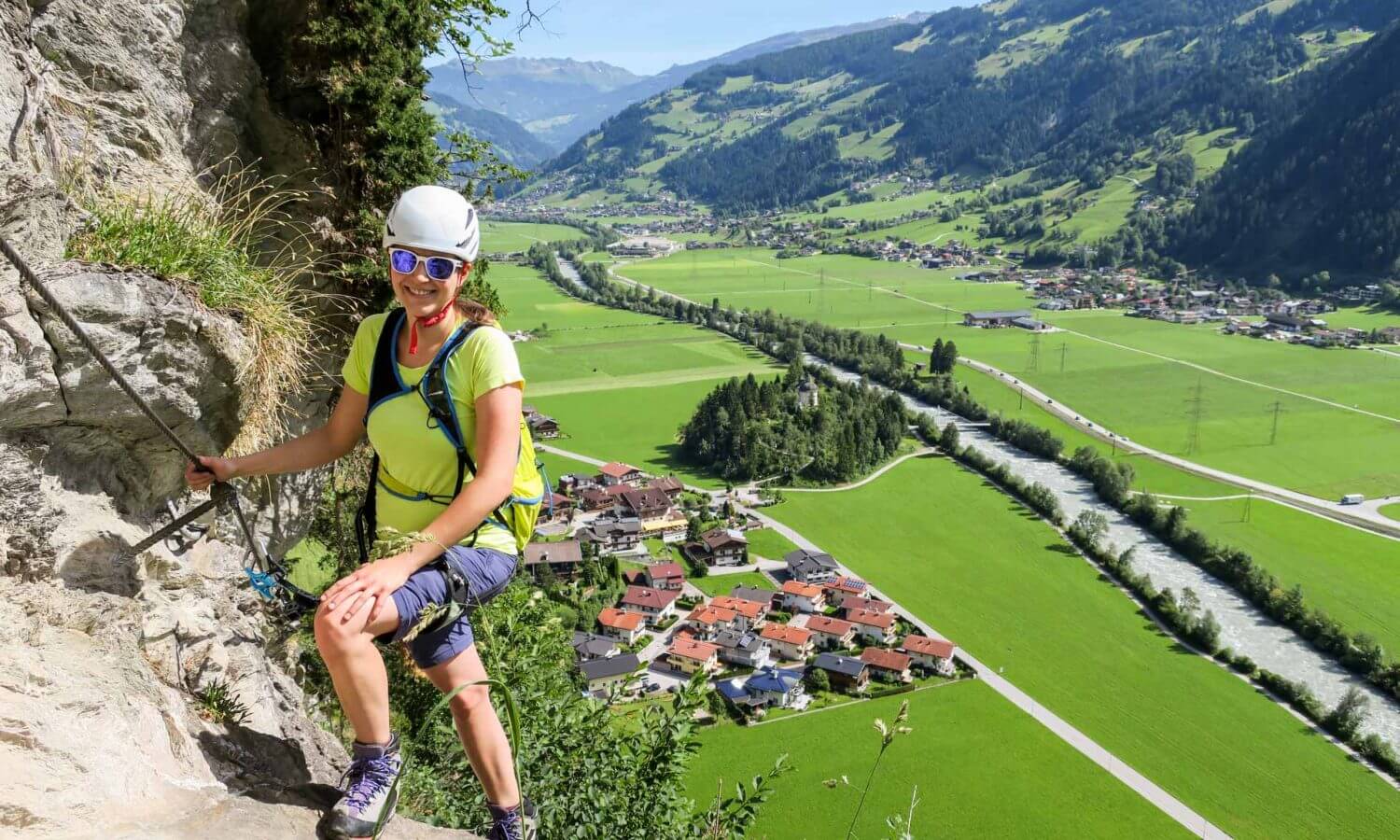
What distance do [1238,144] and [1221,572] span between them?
189 meters

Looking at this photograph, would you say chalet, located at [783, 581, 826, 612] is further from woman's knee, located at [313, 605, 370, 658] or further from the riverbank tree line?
woman's knee, located at [313, 605, 370, 658]

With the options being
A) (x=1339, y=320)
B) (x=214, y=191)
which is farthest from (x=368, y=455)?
(x=1339, y=320)

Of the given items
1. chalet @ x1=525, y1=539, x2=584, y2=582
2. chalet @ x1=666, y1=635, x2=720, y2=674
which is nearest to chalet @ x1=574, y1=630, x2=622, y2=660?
chalet @ x1=666, y1=635, x2=720, y2=674

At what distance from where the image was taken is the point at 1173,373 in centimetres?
9000

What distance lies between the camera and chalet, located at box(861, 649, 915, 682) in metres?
35.4

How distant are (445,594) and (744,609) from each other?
128ft

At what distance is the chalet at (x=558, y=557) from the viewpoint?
45.4 metres

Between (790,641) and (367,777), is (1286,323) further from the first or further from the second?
(367,777)

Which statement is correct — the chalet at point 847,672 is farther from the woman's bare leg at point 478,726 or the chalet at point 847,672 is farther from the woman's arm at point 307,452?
the woman's arm at point 307,452

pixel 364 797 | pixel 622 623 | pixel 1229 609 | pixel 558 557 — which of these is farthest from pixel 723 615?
pixel 364 797

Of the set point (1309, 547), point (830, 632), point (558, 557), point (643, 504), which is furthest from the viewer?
point (643, 504)

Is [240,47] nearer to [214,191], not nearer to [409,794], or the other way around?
[214,191]

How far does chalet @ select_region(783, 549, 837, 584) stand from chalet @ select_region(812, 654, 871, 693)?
843 cm

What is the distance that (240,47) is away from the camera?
7.01m
